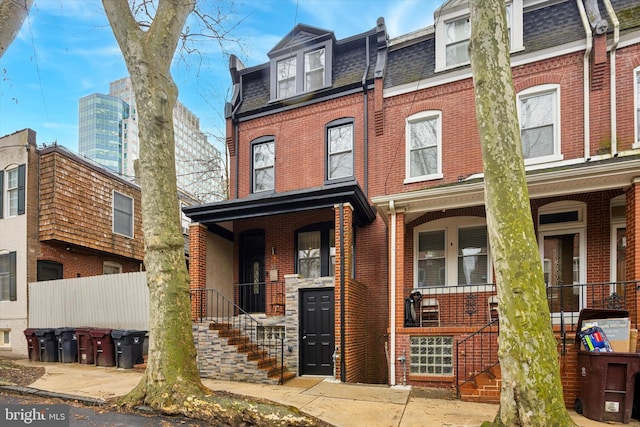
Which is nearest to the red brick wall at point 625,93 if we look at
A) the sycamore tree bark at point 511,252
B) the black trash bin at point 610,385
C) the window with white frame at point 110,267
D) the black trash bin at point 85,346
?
the black trash bin at point 610,385

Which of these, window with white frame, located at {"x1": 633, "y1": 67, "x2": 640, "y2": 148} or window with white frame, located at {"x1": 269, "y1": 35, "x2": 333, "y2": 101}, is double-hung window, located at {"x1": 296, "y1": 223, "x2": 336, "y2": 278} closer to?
window with white frame, located at {"x1": 269, "y1": 35, "x2": 333, "y2": 101}

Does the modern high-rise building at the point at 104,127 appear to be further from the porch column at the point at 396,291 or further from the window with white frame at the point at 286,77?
the porch column at the point at 396,291

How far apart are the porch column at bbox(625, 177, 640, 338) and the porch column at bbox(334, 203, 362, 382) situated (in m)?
5.04

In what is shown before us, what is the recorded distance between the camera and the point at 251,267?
11.9 m

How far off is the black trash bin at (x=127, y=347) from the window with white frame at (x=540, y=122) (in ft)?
35.2

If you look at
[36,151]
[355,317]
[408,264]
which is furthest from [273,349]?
[36,151]

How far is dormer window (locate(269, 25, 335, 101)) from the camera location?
1204cm

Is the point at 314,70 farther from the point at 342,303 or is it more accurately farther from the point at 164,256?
the point at 164,256

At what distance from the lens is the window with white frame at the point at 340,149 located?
37.5 ft

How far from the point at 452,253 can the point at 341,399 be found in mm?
4798

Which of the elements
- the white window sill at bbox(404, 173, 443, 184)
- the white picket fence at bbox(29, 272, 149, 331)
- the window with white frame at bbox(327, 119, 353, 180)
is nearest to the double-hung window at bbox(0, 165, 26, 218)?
the white picket fence at bbox(29, 272, 149, 331)

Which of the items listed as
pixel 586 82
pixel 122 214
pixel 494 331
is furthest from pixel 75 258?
pixel 586 82

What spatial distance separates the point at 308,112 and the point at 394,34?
11.4ft

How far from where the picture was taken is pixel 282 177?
475 inches
